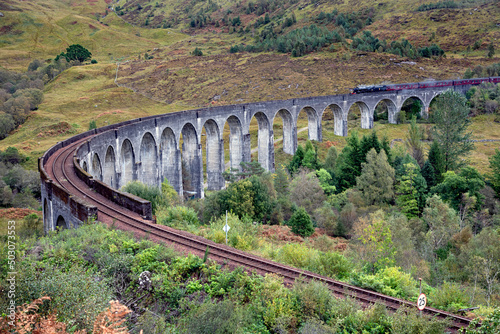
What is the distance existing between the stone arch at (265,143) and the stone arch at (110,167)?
26369mm

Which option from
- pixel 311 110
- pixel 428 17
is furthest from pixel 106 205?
pixel 428 17

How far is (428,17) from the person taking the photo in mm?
125625

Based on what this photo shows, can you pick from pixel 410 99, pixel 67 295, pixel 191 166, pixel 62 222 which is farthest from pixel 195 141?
pixel 410 99

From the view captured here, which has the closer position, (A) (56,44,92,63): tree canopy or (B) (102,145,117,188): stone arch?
(B) (102,145,117,188): stone arch

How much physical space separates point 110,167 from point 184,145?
42.3 ft

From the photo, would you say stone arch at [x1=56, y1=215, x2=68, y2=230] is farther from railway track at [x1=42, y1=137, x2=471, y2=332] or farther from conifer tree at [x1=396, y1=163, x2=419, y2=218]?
conifer tree at [x1=396, y1=163, x2=419, y2=218]

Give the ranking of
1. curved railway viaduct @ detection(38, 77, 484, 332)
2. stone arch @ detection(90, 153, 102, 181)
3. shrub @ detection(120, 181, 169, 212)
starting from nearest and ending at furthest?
curved railway viaduct @ detection(38, 77, 484, 332) → shrub @ detection(120, 181, 169, 212) → stone arch @ detection(90, 153, 102, 181)

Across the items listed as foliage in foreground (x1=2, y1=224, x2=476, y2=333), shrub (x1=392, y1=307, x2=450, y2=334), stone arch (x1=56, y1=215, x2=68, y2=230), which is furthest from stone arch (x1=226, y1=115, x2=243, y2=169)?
shrub (x1=392, y1=307, x2=450, y2=334)

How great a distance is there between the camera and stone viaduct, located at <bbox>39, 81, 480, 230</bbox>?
30341 millimetres

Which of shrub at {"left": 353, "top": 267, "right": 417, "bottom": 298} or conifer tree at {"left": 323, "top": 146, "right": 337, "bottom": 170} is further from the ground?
conifer tree at {"left": 323, "top": 146, "right": 337, "bottom": 170}

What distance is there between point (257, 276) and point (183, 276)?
2.55 meters

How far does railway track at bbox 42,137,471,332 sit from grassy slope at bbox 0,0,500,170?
4241 centimetres

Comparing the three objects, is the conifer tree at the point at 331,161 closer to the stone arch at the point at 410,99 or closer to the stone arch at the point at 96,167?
the stone arch at the point at 96,167

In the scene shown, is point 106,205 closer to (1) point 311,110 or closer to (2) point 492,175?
(2) point 492,175
